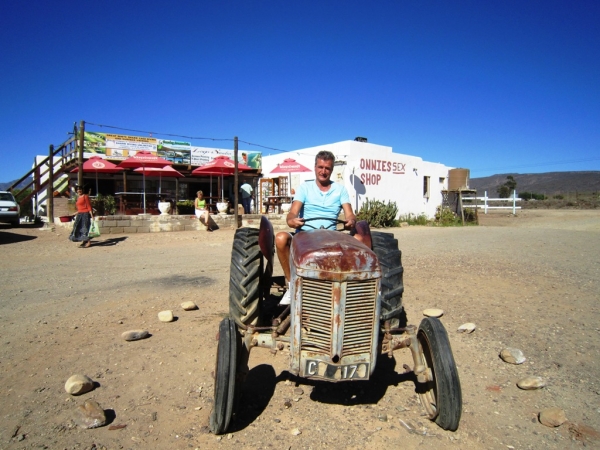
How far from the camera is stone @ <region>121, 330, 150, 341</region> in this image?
404 cm

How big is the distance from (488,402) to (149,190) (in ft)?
73.1

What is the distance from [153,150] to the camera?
2250cm

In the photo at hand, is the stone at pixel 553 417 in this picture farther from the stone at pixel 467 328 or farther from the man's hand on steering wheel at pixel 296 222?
the man's hand on steering wheel at pixel 296 222

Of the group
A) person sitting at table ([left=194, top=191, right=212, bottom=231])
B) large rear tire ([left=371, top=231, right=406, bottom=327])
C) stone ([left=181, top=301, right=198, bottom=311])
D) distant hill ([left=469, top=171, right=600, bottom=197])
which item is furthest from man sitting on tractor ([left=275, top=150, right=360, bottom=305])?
distant hill ([left=469, top=171, right=600, bottom=197])

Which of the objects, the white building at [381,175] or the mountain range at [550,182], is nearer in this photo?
the white building at [381,175]

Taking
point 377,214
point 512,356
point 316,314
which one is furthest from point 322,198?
point 377,214

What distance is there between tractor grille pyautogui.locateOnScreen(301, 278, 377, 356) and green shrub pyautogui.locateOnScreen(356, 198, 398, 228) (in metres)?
15.3

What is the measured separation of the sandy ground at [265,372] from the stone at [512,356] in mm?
65

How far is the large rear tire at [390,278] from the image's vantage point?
3453 mm

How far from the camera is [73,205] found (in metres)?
17.1

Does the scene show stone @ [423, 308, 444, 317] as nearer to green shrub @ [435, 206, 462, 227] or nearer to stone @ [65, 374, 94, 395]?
stone @ [65, 374, 94, 395]

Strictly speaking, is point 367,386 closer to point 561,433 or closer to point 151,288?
point 561,433

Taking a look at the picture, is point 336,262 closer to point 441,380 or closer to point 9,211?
point 441,380

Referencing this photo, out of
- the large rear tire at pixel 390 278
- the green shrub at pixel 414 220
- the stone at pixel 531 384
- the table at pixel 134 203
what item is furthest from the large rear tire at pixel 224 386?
the green shrub at pixel 414 220
